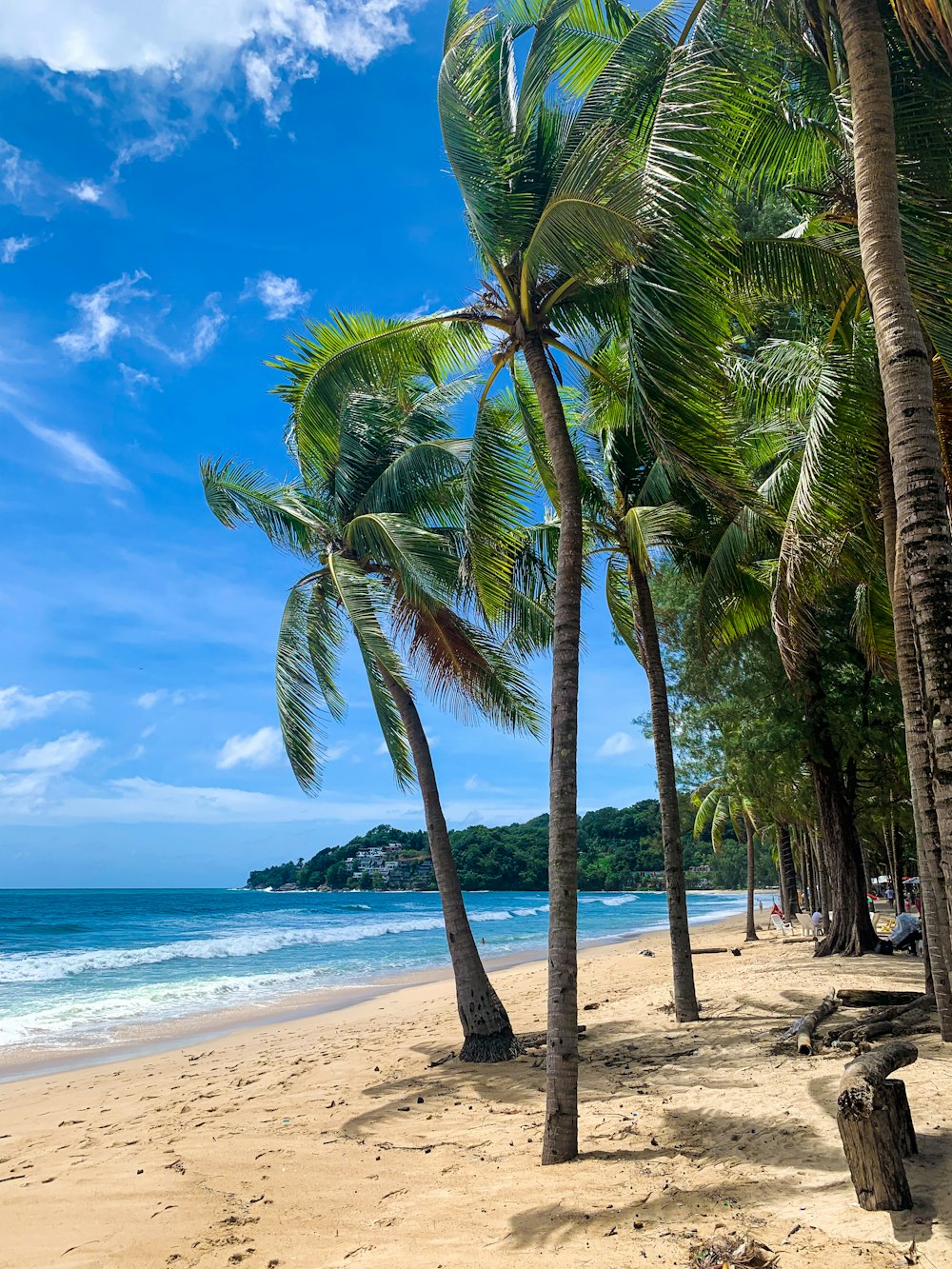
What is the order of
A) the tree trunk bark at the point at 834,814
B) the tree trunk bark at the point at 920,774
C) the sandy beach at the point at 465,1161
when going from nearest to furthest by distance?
Answer: the sandy beach at the point at 465,1161
the tree trunk bark at the point at 920,774
the tree trunk bark at the point at 834,814

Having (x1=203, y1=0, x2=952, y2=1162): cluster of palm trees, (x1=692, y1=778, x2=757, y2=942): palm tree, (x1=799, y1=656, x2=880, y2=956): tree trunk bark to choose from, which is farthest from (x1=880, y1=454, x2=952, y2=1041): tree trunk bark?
(x1=692, y1=778, x2=757, y2=942): palm tree

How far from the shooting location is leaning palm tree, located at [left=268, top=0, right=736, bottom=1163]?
18.6 ft

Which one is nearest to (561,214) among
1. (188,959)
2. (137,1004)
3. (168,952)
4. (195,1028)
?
(195,1028)

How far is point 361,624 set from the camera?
29.9ft

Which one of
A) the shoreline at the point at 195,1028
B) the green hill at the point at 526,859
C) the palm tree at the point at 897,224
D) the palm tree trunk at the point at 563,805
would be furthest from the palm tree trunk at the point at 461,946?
the green hill at the point at 526,859

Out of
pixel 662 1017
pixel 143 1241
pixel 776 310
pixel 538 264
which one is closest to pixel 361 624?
pixel 538 264

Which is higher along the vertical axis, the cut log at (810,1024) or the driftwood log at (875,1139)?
the driftwood log at (875,1139)

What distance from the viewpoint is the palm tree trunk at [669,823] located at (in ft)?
33.0

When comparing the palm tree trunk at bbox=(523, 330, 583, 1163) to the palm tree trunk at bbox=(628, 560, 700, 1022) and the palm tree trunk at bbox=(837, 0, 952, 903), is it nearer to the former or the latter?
the palm tree trunk at bbox=(837, 0, 952, 903)

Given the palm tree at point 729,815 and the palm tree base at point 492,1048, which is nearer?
the palm tree base at point 492,1048

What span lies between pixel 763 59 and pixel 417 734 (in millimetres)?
7198

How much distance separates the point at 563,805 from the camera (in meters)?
6.01

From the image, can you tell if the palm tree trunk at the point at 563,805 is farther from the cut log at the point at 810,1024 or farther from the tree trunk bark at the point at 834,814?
the tree trunk bark at the point at 834,814

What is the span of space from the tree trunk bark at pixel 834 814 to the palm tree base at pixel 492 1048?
290 inches
